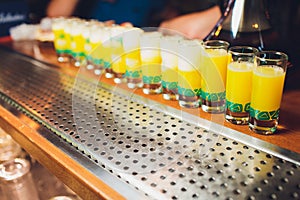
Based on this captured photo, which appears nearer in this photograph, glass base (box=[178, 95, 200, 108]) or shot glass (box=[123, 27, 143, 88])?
glass base (box=[178, 95, 200, 108])

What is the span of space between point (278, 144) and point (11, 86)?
1321 mm

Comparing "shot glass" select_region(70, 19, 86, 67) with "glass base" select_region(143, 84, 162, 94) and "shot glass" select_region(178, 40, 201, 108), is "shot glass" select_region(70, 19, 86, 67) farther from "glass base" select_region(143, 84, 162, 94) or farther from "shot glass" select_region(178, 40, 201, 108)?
"shot glass" select_region(178, 40, 201, 108)

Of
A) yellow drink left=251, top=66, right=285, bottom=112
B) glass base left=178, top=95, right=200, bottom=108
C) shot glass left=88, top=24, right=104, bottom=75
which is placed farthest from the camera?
shot glass left=88, top=24, right=104, bottom=75

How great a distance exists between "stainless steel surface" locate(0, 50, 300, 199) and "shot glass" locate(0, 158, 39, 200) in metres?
0.27

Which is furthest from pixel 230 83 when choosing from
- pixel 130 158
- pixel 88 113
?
pixel 88 113

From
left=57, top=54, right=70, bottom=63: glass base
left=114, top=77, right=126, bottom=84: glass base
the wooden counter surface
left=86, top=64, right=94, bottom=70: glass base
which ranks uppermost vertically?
left=57, top=54, right=70, bottom=63: glass base

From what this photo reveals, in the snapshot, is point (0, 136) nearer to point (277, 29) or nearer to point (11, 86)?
point (11, 86)

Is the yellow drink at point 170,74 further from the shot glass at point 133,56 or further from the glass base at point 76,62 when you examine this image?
the glass base at point 76,62

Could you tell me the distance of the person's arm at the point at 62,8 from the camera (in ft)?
11.2

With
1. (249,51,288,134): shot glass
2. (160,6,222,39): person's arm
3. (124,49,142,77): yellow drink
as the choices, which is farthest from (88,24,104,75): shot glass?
(249,51,288,134): shot glass

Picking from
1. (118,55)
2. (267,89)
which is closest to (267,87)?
(267,89)

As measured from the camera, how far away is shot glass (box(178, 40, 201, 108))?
1.22 metres

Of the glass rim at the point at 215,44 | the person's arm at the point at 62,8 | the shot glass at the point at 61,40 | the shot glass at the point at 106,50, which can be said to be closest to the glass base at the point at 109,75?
the shot glass at the point at 106,50

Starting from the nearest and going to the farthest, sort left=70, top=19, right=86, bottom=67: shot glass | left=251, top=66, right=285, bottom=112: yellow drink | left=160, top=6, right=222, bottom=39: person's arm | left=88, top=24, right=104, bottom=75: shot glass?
left=251, top=66, right=285, bottom=112: yellow drink
left=88, top=24, right=104, bottom=75: shot glass
left=70, top=19, right=86, bottom=67: shot glass
left=160, top=6, right=222, bottom=39: person's arm
